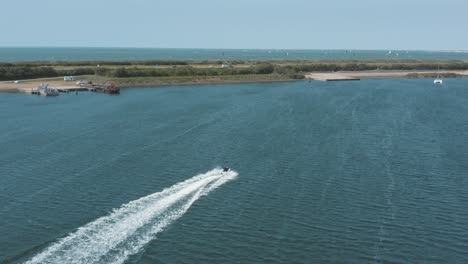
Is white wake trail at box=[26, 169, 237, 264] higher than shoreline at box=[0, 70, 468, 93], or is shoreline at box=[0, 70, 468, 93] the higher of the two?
shoreline at box=[0, 70, 468, 93]

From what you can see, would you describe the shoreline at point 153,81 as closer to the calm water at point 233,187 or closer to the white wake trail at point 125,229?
the calm water at point 233,187

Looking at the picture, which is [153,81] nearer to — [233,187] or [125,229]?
[233,187]

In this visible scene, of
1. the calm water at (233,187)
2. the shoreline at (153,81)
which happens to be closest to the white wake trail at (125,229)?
the calm water at (233,187)

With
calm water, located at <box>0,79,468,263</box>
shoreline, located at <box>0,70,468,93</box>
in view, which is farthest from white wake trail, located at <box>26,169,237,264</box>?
shoreline, located at <box>0,70,468,93</box>

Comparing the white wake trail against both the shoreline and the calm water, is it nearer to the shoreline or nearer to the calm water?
the calm water

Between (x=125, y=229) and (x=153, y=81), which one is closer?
(x=125, y=229)

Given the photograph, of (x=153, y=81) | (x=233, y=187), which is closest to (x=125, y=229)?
(x=233, y=187)
